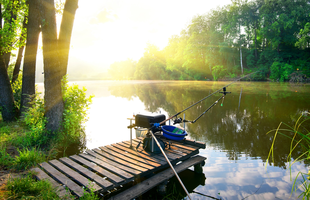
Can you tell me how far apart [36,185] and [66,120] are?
2919 mm

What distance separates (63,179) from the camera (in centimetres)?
358

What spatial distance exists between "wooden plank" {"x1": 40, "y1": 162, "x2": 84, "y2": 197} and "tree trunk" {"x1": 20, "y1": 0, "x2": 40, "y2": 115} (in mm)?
4455

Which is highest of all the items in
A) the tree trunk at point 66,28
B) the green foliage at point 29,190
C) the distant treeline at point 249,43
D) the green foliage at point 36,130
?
the distant treeline at point 249,43

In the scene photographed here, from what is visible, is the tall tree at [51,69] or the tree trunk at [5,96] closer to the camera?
the tall tree at [51,69]

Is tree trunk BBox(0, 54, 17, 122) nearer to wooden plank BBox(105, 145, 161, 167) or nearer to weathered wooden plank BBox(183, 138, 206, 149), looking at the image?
wooden plank BBox(105, 145, 161, 167)

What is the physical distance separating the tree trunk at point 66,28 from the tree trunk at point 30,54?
81.2 inches

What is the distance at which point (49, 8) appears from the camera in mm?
5551

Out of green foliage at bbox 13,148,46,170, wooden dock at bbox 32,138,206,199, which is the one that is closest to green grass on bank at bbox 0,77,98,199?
green foliage at bbox 13,148,46,170

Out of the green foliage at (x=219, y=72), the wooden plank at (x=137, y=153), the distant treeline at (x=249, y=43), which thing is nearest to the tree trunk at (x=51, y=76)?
the wooden plank at (x=137, y=153)

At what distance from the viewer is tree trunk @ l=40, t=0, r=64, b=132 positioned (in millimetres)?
5691

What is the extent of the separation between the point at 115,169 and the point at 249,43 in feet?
157

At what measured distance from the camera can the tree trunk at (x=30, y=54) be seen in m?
7.41

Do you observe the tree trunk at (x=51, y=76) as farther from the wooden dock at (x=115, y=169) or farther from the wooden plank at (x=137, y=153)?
the wooden plank at (x=137, y=153)

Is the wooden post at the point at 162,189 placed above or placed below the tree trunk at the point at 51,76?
below
